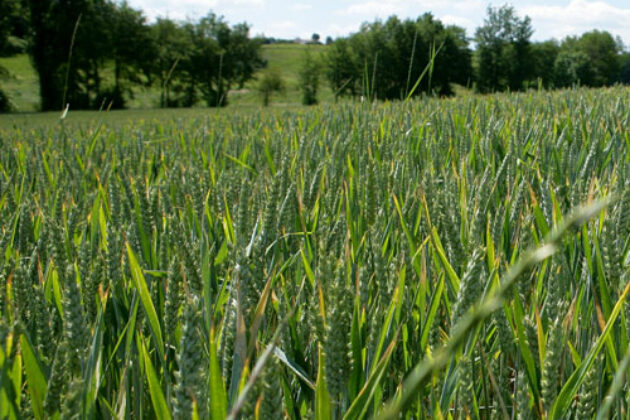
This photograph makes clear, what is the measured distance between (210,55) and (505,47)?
38.7 metres

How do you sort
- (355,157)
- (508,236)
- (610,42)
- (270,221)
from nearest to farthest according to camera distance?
(270,221) < (508,236) < (355,157) < (610,42)

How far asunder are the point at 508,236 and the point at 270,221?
22.6 inches

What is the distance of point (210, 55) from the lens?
177ft

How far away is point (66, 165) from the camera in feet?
8.24

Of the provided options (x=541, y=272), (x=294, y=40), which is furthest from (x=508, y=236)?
(x=294, y=40)

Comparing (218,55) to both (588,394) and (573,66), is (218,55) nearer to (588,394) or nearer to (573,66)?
(573,66)

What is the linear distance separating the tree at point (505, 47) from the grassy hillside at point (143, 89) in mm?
19768

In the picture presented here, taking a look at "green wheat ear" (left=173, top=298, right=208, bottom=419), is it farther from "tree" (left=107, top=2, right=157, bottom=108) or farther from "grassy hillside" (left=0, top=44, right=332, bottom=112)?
"tree" (left=107, top=2, right=157, bottom=108)

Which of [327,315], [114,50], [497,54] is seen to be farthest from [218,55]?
[327,315]

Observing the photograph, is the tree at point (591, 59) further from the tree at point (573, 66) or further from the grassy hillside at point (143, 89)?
the grassy hillside at point (143, 89)

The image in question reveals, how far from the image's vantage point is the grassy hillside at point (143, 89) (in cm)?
4519

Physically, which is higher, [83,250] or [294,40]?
[294,40]

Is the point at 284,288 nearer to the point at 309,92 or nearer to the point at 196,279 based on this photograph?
the point at 196,279

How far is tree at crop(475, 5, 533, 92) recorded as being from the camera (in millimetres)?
64688
